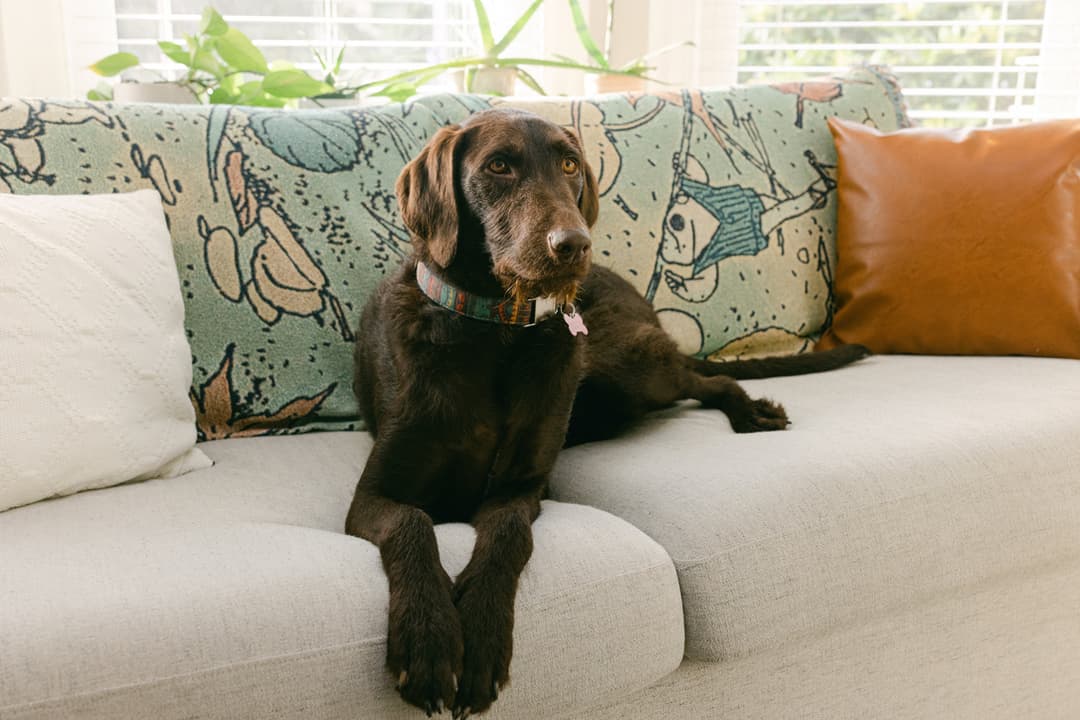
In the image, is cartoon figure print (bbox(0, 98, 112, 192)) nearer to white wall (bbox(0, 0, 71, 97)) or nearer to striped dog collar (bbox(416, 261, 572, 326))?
striped dog collar (bbox(416, 261, 572, 326))

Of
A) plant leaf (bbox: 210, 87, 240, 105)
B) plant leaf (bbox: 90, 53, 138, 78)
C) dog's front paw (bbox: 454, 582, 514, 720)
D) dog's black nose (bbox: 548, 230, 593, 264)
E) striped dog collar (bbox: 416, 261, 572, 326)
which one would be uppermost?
plant leaf (bbox: 90, 53, 138, 78)

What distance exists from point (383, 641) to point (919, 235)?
1.61 metres

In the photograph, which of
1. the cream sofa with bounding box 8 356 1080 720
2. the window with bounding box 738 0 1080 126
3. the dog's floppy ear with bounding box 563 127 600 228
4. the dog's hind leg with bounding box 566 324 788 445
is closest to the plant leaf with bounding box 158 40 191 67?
the cream sofa with bounding box 8 356 1080 720

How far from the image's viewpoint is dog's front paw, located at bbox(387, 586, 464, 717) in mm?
968

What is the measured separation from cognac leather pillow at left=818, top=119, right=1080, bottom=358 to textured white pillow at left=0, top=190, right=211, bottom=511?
153 centimetres

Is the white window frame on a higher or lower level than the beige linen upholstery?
higher

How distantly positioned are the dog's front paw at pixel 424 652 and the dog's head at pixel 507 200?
1.56 ft

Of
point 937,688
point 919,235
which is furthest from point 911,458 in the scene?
point 919,235

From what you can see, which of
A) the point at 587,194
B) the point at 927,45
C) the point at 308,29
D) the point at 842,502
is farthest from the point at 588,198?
the point at 927,45

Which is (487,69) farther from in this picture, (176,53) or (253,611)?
(253,611)

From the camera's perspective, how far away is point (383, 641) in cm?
101

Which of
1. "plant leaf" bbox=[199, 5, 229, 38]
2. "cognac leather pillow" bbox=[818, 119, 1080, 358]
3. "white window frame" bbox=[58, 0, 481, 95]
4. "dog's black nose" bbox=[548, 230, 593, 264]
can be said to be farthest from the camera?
"white window frame" bbox=[58, 0, 481, 95]

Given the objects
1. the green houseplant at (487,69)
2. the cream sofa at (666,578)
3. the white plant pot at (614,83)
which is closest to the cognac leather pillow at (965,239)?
the cream sofa at (666,578)

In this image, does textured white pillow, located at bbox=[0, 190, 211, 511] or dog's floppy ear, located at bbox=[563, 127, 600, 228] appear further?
dog's floppy ear, located at bbox=[563, 127, 600, 228]
